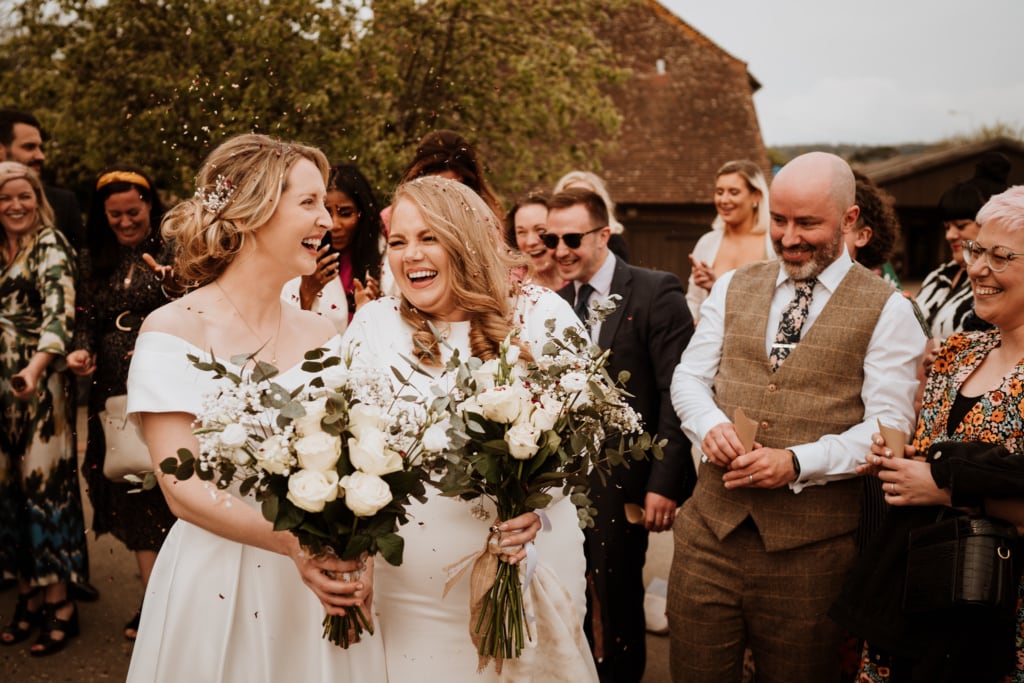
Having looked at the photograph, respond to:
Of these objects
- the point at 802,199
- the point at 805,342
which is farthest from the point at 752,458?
the point at 802,199

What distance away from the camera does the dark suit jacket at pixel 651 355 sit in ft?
12.9

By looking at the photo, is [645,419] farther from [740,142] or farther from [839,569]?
[740,142]

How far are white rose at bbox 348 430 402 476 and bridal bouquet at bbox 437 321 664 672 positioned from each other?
20cm

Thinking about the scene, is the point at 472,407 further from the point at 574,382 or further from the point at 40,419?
the point at 40,419

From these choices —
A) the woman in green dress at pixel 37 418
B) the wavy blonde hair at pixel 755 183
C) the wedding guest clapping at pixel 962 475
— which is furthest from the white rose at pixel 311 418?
the wavy blonde hair at pixel 755 183

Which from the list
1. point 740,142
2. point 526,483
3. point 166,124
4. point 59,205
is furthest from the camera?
point 740,142

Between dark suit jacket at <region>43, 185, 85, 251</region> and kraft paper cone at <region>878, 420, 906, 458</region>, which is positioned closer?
kraft paper cone at <region>878, 420, 906, 458</region>

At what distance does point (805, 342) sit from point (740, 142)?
873 inches

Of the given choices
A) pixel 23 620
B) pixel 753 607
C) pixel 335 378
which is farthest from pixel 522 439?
pixel 23 620

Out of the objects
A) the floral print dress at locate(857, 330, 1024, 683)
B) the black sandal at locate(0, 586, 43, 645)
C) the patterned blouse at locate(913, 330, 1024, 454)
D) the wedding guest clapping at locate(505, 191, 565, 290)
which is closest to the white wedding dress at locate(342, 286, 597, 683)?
the floral print dress at locate(857, 330, 1024, 683)

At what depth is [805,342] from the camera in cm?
321

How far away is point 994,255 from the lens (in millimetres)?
2773

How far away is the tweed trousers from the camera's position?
3.28m

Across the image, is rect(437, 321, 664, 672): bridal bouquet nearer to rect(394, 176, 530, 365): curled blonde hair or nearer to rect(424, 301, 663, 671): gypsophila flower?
rect(424, 301, 663, 671): gypsophila flower
